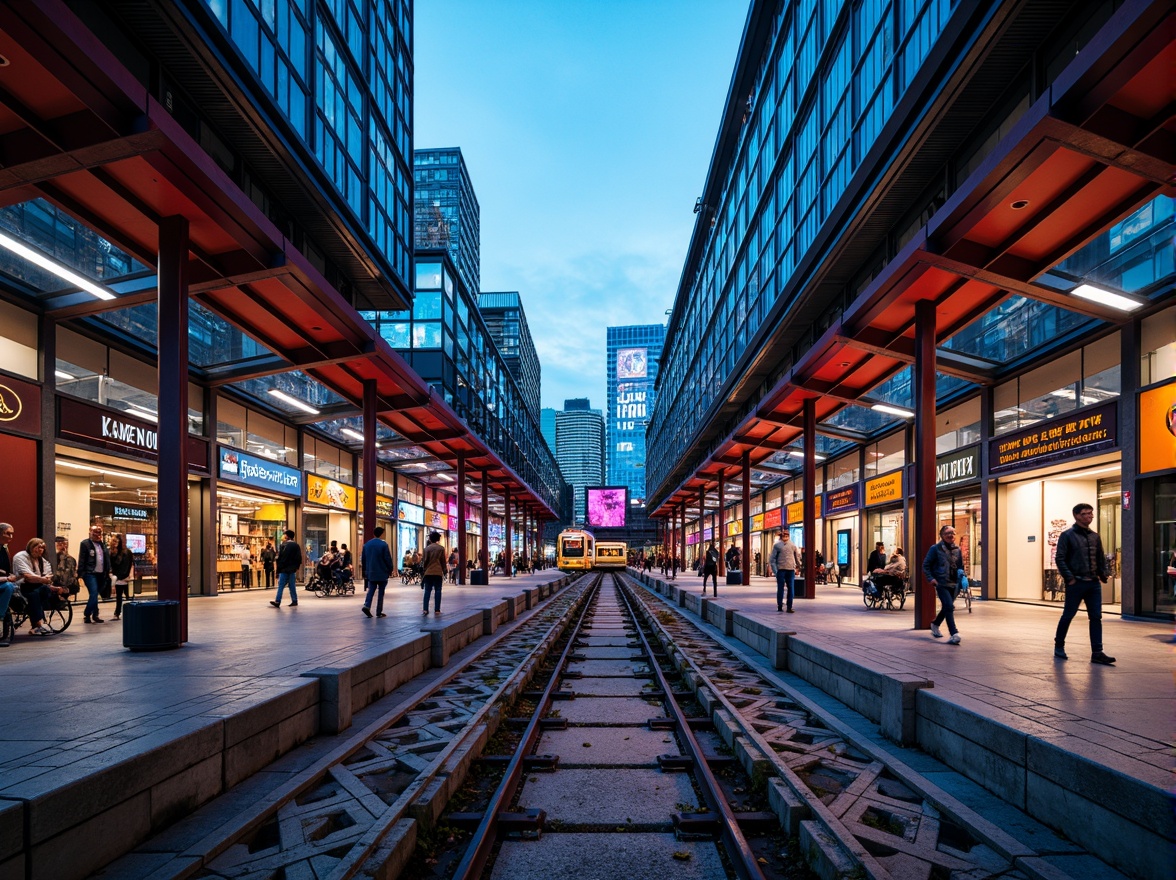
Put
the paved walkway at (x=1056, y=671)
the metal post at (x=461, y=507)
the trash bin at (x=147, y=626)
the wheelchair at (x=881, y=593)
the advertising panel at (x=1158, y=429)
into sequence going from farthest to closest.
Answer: the metal post at (x=461, y=507)
the wheelchair at (x=881, y=593)
the advertising panel at (x=1158, y=429)
the trash bin at (x=147, y=626)
the paved walkway at (x=1056, y=671)

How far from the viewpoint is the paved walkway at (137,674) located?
5.02 meters

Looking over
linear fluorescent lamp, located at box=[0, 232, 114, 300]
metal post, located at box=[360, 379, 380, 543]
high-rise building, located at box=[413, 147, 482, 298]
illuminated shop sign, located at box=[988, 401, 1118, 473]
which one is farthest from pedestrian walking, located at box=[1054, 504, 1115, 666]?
high-rise building, located at box=[413, 147, 482, 298]

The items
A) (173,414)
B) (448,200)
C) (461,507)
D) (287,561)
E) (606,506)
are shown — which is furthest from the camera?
(448,200)

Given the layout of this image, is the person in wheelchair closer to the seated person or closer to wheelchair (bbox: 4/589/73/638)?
wheelchair (bbox: 4/589/73/638)

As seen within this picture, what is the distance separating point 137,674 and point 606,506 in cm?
7569

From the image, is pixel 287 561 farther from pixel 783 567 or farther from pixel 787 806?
pixel 787 806

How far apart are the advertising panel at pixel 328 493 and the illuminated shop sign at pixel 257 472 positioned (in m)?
1.13

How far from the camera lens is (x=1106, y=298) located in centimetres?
1348

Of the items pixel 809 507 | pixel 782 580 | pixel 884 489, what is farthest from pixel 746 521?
pixel 782 580

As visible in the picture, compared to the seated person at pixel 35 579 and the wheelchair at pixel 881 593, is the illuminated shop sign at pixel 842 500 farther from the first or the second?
the seated person at pixel 35 579

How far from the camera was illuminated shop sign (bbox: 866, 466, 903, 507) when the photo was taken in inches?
1020

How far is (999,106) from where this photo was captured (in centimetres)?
1287

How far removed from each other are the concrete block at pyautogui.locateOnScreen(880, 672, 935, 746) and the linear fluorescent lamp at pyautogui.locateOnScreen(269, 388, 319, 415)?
832 inches

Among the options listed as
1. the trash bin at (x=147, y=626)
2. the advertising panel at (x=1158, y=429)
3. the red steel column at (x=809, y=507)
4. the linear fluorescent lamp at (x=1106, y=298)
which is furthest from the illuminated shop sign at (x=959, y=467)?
the trash bin at (x=147, y=626)
